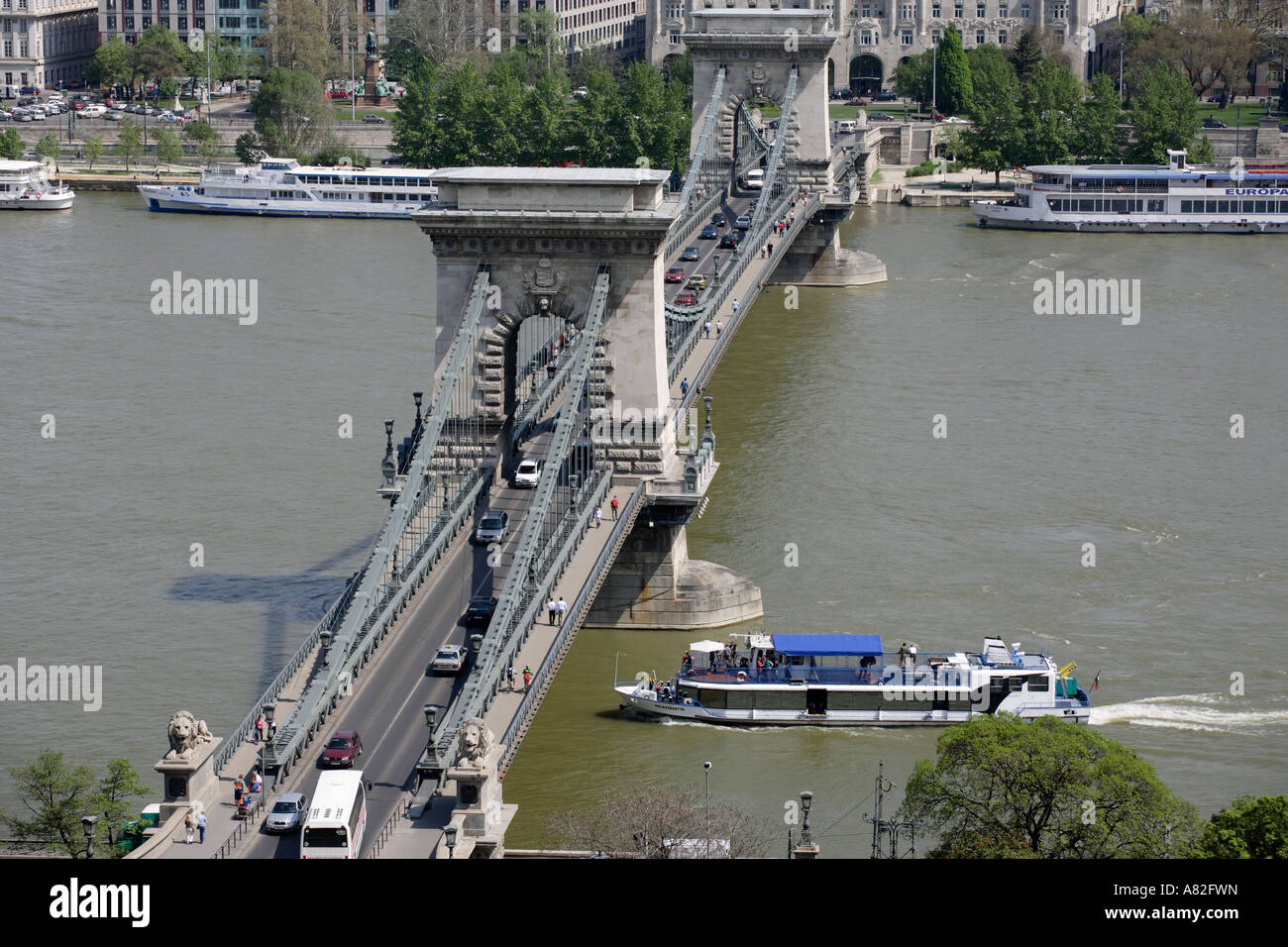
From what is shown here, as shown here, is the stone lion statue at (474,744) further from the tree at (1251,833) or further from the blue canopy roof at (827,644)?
the blue canopy roof at (827,644)

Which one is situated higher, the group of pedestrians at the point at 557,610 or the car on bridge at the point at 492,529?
the car on bridge at the point at 492,529

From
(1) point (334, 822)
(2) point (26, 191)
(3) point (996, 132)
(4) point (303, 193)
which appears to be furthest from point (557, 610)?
(3) point (996, 132)

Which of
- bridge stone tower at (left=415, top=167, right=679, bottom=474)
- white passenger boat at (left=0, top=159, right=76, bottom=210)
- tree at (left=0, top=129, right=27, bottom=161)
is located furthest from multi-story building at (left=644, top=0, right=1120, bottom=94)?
bridge stone tower at (left=415, top=167, right=679, bottom=474)

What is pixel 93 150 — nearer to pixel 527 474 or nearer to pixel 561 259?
pixel 561 259

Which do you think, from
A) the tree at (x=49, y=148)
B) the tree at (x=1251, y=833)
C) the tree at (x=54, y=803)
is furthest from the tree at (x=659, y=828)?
the tree at (x=49, y=148)
